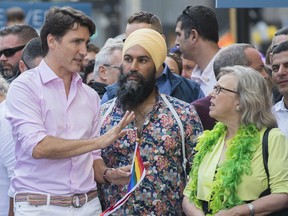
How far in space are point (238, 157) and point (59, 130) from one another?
120 centimetres

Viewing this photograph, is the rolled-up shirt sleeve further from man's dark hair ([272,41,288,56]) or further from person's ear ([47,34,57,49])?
man's dark hair ([272,41,288,56])

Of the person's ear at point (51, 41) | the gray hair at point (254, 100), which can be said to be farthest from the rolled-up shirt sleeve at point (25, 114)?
the gray hair at point (254, 100)

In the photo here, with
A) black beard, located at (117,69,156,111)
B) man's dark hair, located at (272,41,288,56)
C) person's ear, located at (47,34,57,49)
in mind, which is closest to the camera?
person's ear, located at (47,34,57,49)

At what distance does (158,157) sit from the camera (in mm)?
7242

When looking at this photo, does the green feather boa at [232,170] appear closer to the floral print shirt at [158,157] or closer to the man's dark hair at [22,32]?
the floral print shirt at [158,157]

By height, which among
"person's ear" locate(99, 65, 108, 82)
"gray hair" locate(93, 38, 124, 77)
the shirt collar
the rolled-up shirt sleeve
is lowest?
"person's ear" locate(99, 65, 108, 82)

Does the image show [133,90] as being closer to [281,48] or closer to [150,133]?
[150,133]

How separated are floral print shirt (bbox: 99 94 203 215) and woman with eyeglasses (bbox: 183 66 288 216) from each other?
0.47 ft

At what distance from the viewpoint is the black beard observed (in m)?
7.36

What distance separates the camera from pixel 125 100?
7.39 meters

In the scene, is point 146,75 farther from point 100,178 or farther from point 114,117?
point 100,178

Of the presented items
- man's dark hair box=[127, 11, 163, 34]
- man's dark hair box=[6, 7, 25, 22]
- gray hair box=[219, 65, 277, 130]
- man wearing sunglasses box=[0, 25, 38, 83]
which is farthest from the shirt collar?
man's dark hair box=[6, 7, 25, 22]

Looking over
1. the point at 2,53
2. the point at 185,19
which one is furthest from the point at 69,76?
the point at 2,53

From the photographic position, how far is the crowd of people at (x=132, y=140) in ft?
22.4
